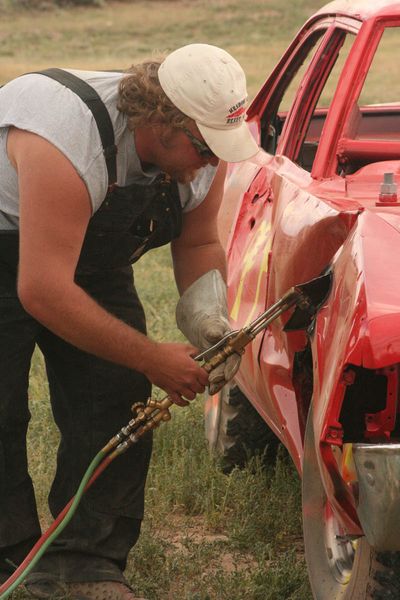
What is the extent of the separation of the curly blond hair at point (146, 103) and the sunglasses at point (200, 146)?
28 millimetres

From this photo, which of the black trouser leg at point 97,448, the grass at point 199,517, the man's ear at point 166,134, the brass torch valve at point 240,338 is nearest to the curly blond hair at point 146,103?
the man's ear at point 166,134

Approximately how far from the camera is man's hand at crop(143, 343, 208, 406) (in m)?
3.46

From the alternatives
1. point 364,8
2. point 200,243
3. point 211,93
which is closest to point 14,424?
point 200,243

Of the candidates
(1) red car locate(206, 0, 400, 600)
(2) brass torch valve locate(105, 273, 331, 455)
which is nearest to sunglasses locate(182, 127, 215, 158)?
(1) red car locate(206, 0, 400, 600)

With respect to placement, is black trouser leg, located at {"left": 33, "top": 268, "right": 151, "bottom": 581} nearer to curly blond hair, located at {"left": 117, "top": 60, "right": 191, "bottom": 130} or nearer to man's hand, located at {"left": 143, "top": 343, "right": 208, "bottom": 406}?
man's hand, located at {"left": 143, "top": 343, "right": 208, "bottom": 406}

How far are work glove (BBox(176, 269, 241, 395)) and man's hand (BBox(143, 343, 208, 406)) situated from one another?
0.23 ft

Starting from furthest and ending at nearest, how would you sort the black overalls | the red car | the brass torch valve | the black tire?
the black tire
the black overalls
the brass torch valve
the red car

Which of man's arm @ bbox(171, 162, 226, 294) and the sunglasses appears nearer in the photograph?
the sunglasses

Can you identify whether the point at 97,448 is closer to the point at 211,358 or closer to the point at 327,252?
the point at 211,358

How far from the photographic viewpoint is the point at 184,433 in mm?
5418

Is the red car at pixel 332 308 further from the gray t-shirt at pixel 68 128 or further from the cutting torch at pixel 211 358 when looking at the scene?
the gray t-shirt at pixel 68 128

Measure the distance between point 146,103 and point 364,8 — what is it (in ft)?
4.01

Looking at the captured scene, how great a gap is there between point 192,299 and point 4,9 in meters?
37.5

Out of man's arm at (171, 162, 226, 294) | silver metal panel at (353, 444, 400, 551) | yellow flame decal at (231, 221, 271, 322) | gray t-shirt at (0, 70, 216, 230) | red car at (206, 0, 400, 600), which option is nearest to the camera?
silver metal panel at (353, 444, 400, 551)
